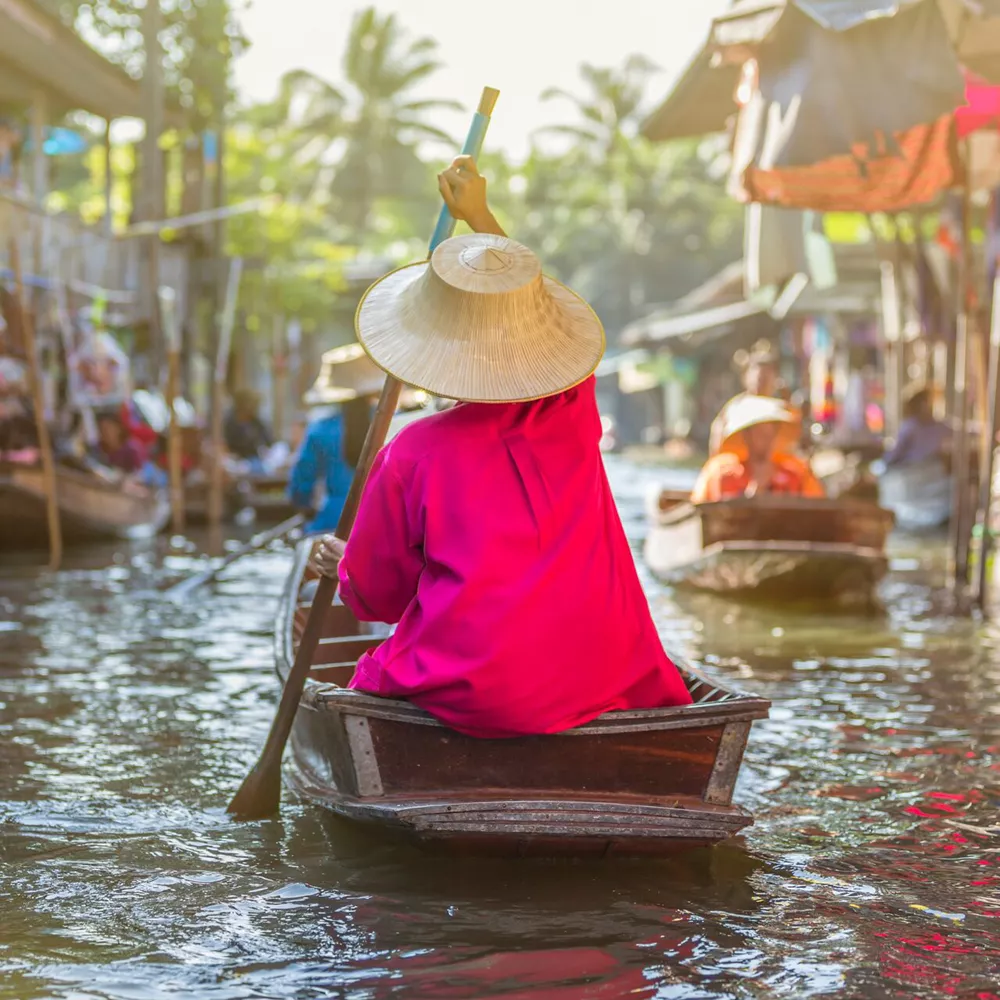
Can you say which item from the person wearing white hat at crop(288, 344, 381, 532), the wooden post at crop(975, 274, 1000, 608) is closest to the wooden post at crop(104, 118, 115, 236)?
the person wearing white hat at crop(288, 344, 381, 532)

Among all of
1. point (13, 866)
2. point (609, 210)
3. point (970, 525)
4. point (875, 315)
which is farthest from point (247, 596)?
point (609, 210)

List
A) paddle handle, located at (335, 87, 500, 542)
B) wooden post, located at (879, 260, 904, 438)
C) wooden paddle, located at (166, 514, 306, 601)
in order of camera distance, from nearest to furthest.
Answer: paddle handle, located at (335, 87, 500, 542), wooden paddle, located at (166, 514, 306, 601), wooden post, located at (879, 260, 904, 438)

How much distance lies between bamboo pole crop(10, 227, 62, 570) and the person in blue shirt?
3.59 meters

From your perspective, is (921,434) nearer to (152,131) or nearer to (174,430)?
(174,430)

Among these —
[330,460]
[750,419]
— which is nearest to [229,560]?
[330,460]

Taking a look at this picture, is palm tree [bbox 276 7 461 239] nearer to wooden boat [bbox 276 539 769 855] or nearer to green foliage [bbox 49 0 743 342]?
green foliage [bbox 49 0 743 342]

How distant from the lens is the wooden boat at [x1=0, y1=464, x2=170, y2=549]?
43.1ft

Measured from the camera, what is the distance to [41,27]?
14891 mm

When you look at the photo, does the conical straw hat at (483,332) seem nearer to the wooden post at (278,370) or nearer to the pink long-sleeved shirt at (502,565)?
the pink long-sleeved shirt at (502,565)

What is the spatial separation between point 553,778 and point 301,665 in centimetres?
118

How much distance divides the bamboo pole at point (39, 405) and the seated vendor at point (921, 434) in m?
8.27

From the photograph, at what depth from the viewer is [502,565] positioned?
3982mm

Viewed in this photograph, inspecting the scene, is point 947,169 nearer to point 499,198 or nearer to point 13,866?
point 13,866

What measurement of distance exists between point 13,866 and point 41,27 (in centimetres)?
1210
